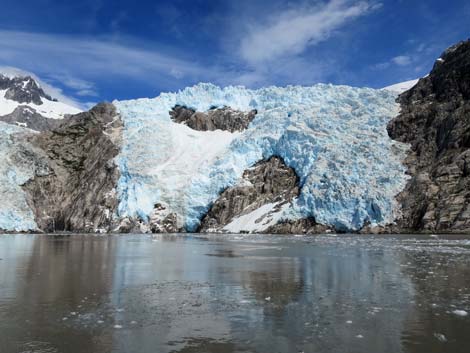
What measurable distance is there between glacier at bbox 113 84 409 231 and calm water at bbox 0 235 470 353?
4616cm

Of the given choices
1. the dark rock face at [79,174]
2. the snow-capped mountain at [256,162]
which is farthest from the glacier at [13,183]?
the dark rock face at [79,174]

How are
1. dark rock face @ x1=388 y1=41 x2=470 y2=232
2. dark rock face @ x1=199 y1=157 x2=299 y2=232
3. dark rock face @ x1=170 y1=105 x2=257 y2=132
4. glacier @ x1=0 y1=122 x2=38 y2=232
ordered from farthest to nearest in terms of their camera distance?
dark rock face @ x1=170 y1=105 x2=257 y2=132, dark rock face @ x1=199 y1=157 x2=299 y2=232, glacier @ x1=0 y1=122 x2=38 y2=232, dark rock face @ x1=388 y1=41 x2=470 y2=232

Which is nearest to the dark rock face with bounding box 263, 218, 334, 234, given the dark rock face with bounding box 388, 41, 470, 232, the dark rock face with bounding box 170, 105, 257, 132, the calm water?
the dark rock face with bounding box 388, 41, 470, 232

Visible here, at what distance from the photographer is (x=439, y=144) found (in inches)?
2758

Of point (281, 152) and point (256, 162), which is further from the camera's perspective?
point (256, 162)

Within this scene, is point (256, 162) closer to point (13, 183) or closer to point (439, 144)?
point (439, 144)

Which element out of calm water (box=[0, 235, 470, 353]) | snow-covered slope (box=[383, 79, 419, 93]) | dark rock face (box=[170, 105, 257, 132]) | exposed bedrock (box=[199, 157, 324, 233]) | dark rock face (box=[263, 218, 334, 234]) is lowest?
calm water (box=[0, 235, 470, 353])

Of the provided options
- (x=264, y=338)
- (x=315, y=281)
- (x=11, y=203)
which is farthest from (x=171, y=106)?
(x=264, y=338)

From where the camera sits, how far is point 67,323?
30.3ft

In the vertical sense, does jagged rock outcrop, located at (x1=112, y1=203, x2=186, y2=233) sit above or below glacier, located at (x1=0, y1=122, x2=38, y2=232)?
below

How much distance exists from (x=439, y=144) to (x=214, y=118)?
4946 cm

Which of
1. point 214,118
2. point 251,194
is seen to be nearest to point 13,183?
point 251,194

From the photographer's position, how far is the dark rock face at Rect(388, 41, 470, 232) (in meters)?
57.0

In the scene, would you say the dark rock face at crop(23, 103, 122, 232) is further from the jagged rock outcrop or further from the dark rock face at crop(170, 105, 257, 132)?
the dark rock face at crop(170, 105, 257, 132)
